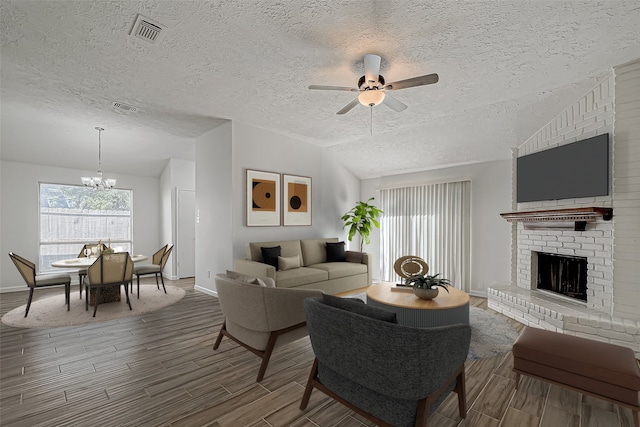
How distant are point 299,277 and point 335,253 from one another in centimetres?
142

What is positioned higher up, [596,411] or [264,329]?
[264,329]

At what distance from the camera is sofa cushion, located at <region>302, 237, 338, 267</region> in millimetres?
5516

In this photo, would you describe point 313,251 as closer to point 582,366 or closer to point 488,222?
point 488,222

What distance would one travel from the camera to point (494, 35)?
8.41 ft

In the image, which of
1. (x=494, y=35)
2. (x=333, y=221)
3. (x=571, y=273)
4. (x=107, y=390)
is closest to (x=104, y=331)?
(x=107, y=390)

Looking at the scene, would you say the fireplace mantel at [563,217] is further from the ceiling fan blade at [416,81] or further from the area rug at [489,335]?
the ceiling fan blade at [416,81]

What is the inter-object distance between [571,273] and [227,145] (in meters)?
5.30

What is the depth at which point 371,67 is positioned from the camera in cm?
275

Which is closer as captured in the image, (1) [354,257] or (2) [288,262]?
(2) [288,262]

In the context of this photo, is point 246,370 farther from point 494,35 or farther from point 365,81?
point 494,35

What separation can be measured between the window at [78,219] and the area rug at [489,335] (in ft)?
22.2

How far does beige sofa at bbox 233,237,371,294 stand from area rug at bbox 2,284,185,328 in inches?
55.7

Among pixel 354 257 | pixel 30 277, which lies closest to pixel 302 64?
pixel 354 257

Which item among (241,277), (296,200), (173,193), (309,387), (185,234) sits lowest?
(309,387)
